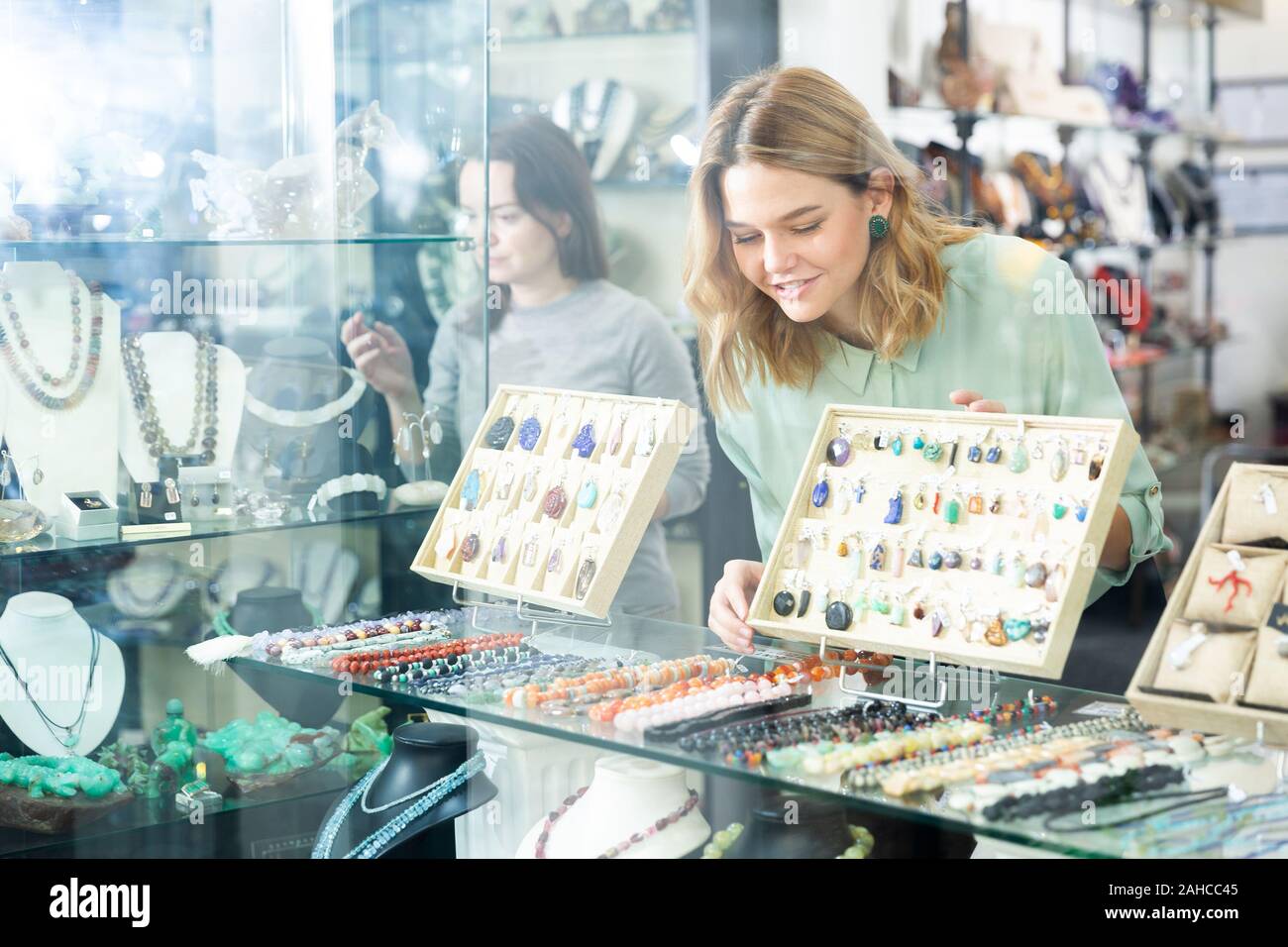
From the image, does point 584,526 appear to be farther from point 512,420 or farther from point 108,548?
point 108,548

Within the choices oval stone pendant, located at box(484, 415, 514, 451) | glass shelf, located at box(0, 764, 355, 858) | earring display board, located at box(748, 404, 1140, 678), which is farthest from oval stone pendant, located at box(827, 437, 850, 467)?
glass shelf, located at box(0, 764, 355, 858)

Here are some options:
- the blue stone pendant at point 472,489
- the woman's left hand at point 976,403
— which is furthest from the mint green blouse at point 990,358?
the blue stone pendant at point 472,489

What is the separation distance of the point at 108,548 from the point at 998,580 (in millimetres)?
1589

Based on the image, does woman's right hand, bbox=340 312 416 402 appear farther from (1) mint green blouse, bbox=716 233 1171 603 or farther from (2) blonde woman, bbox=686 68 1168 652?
(1) mint green blouse, bbox=716 233 1171 603

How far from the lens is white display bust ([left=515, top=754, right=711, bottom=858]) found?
185cm

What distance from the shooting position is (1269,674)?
1.51 meters

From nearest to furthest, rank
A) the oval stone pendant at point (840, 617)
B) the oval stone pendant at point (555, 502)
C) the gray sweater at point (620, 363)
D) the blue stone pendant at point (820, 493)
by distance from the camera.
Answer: the oval stone pendant at point (840, 617) < the blue stone pendant at point (820, 493) < the oval stone pendant at point (555, 502) < the gray sweater at point (620, 363)

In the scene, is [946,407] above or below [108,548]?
above

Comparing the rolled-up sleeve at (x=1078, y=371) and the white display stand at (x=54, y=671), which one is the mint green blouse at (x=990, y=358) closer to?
the rolled-up sleeve at (x=1078, y=371)

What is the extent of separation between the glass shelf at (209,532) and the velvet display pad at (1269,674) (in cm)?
155

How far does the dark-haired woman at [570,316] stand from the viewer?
10.4 feet
